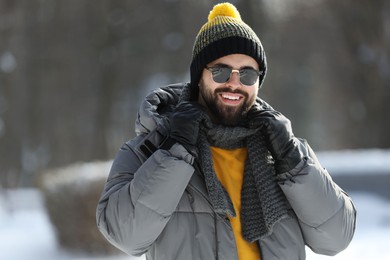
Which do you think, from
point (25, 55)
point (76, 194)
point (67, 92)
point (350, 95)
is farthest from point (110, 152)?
point (76, 194)

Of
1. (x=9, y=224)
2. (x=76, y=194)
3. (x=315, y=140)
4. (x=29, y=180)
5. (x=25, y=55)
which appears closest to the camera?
(x=76, y=194)

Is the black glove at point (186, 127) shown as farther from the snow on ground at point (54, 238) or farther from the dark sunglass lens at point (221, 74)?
the snow on ground at point (54, 238)

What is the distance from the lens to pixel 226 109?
2.31m

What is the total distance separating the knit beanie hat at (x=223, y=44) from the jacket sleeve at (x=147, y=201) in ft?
1.33

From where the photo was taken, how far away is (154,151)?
2277 millimetres

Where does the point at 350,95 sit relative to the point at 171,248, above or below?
below

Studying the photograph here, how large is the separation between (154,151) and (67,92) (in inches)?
708

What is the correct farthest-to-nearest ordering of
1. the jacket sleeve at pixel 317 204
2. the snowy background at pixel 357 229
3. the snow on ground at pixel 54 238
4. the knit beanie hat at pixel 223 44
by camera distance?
1. the snowy background at pixel 357 229
2. the snow on ground at pixel 54 238
3. the knit beanie hat at pixel 223 44
4. the jacket sleeve at pixel 317 204

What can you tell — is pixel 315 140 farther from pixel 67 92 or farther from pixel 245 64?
pixel 245 64

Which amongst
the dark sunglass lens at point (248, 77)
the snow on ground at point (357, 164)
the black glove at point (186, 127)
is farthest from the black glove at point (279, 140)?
the snow on ground at point (357, 164)

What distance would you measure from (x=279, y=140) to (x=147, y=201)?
54cm

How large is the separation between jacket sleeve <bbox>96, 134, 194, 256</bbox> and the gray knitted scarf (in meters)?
0.11

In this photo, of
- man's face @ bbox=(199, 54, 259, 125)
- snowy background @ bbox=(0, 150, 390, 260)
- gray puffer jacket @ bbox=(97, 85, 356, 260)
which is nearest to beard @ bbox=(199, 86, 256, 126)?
man's face @ bbox=(199, 54, 259, 125)

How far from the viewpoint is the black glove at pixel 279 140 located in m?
2.25
